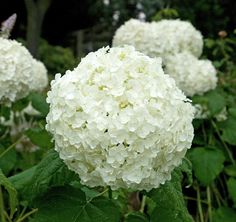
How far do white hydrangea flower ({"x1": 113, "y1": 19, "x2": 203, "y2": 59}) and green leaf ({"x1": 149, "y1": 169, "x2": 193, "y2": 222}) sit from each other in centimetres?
209

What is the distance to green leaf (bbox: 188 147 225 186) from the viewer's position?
10.3 feet

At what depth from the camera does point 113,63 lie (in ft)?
5.63

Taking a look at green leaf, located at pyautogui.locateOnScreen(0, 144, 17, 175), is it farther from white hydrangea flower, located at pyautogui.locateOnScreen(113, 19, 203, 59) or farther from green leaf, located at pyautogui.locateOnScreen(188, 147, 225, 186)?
white hydrangea flower, located at pyautogui.locateOnScreen(113, 19, 203, 59)

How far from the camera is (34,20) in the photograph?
14234 millimetres

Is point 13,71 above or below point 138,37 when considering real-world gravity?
above

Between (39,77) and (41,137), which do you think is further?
(39,77)

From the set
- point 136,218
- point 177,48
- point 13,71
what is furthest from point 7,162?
point 177,48

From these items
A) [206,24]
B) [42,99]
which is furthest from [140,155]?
[206,24]

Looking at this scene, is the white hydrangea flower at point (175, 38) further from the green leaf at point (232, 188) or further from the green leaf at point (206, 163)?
the green leaf at point (232, 188)

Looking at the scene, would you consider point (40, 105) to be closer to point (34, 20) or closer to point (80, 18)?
point (34, 20)

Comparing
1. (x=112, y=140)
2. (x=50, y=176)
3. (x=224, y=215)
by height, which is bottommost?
(x=224, y=215)

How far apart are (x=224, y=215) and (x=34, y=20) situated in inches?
457

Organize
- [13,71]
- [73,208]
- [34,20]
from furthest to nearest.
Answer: [34,20], [13,71], [73,208]

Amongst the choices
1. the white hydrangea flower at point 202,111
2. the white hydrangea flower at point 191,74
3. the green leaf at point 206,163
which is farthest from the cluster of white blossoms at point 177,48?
the green leaf at point 206,163
